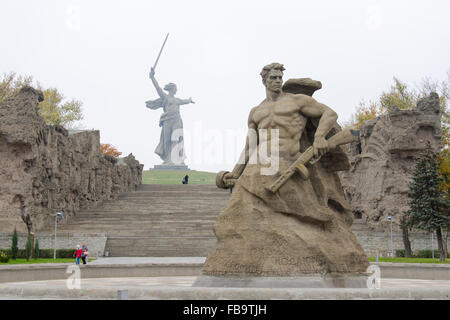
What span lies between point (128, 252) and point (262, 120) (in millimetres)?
15864

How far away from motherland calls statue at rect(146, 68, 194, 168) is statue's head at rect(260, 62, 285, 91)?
52540 mm

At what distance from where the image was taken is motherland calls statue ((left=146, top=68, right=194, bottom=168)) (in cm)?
6212

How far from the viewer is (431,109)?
27.9 meters

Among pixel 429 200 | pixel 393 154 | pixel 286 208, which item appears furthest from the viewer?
pixel 393 154

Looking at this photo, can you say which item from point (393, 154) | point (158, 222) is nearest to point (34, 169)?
point (158, 222)

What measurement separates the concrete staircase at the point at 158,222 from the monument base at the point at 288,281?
14992 millimetres

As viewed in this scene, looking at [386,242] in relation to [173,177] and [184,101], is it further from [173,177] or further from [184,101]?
[184,101]

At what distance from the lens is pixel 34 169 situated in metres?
25.9

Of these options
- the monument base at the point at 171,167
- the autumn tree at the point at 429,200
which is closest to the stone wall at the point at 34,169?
the autumn tree at the point at 429,200

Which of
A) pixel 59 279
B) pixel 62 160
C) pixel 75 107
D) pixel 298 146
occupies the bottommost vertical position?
pixel 59 279

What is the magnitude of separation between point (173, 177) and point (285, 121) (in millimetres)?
48591

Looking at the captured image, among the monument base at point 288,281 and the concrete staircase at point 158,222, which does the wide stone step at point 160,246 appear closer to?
the concrete staircase at point 158,222
